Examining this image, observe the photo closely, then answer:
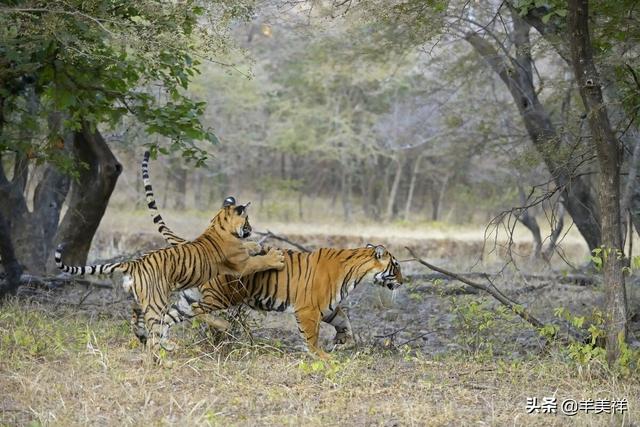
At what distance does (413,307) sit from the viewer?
488 inches

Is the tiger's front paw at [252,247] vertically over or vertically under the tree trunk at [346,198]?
under

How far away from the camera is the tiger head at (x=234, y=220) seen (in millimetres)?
8508

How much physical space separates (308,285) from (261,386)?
1.83m

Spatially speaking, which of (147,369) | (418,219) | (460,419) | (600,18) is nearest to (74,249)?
(147,369)

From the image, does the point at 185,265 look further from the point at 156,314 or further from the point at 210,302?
the point at 156,314

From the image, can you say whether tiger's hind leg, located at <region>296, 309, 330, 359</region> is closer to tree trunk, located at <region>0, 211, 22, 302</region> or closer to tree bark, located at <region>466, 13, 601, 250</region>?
tree trunk, located at <region>0, 211, 22, 302</region>

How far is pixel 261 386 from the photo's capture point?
6543mm

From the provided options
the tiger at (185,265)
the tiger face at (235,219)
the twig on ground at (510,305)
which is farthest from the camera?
the tiger face at (235,219)

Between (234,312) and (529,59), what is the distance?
826 centimetres

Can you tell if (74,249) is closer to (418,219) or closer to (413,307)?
(413,307)

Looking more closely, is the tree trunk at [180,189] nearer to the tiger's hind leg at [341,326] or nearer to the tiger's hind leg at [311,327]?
the tiger's hind leg at [341,326]

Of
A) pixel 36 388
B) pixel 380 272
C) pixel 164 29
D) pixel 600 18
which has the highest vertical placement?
pixel 600 18

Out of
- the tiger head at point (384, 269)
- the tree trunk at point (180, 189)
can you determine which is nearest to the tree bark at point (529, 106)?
the tiger head at point (384, 269)

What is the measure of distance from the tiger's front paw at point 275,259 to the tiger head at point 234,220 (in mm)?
326
